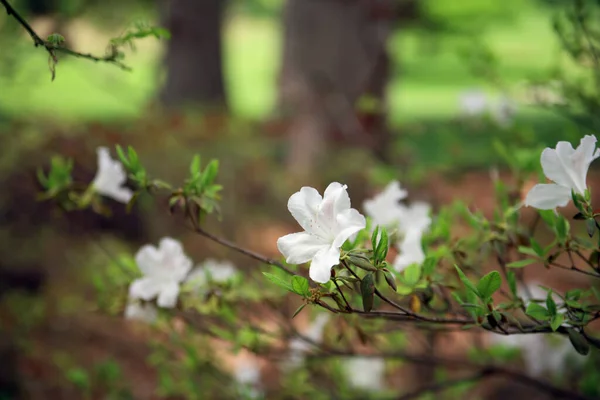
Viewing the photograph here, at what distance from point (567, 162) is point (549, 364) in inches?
61.9

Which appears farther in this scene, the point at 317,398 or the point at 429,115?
the point at 429,115

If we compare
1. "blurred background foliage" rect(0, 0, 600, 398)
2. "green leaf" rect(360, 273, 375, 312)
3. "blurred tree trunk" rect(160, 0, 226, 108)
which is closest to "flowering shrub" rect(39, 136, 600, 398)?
"green leaf" rect(360, 273, 375, 312)

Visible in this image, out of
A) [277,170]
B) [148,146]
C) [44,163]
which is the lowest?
[44,163]

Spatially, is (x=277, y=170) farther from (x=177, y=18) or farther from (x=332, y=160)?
(x=177, y=18)

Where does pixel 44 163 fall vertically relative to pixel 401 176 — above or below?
above

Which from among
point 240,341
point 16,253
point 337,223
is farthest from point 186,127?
point 337,223

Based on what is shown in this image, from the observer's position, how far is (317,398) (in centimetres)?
181

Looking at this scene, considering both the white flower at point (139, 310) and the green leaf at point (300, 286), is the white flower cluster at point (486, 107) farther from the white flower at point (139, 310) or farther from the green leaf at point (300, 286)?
the green leaf at point (300, 286)

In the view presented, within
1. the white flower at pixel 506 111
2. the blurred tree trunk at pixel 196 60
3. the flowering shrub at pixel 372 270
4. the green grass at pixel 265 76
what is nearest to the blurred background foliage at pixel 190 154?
the white flower at pixel 506 111

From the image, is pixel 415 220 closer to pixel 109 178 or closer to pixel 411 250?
pixel 411 250

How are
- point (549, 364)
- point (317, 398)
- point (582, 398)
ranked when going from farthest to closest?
point (549, 364), point (317, 398), point (582, 398)

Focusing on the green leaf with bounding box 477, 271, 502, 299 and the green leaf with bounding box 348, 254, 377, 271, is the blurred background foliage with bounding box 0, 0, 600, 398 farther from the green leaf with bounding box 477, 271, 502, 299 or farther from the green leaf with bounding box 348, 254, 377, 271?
the green leaf with bounding box 348, 254, 377, 271

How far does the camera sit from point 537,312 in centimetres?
98

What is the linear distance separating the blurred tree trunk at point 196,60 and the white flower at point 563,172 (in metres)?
8.55
